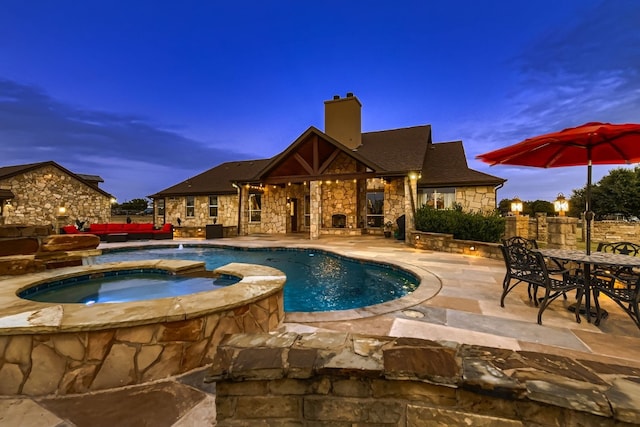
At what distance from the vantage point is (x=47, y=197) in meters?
18.8

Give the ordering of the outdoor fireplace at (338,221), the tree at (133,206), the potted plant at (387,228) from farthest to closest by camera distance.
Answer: the tree at (133,206), the outdoor fireplace at (338,221), the potted plant at (387,228)

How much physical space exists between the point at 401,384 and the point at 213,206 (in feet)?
63.6

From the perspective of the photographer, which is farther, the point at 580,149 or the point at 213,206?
the point at 213,206

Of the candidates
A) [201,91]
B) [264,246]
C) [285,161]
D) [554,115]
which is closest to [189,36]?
[201,91]

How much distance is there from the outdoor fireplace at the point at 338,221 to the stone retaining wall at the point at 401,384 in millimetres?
15438

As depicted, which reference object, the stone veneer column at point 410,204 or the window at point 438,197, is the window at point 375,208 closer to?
the window at point 438,197

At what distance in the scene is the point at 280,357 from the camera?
5.84 feet

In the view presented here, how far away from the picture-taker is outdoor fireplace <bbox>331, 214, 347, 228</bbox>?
17.3 metres

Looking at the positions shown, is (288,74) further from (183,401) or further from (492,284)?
(183,401)

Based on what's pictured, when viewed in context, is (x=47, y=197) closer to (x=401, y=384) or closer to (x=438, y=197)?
(x=438, y=197)

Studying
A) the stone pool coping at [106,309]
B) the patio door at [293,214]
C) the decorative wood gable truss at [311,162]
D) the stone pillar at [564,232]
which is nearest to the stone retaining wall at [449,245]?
the stone pillar at [564,232]

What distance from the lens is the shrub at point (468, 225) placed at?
9.84 meters

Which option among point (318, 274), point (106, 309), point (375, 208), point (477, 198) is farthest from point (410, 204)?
point (106, 309)

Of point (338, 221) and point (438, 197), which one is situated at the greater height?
point (438, 197)
